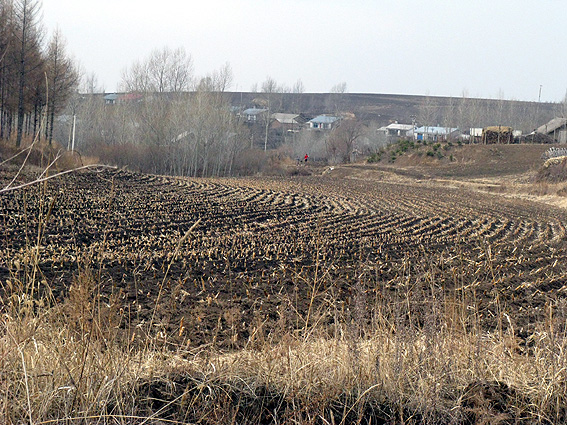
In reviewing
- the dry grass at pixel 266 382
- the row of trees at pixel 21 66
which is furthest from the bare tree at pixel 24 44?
the dry grass at pixel 266 382

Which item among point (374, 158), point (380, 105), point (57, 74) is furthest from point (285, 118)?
point (57, 74)

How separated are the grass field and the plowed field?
0.18ft

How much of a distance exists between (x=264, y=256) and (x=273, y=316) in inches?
140

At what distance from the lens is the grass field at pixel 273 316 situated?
3166mm

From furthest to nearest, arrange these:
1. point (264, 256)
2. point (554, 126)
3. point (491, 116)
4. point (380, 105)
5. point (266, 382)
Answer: point (380, 105)
point (491, 116)
point (554, 126)
point (264, 256)
point (266, 382)

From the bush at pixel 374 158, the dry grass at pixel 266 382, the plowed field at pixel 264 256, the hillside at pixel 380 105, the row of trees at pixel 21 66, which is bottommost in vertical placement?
the plowed field at pixel 264 256

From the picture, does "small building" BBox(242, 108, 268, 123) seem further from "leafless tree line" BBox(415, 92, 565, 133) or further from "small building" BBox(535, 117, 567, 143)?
"small building" BBox(535, 117, 567, 143)

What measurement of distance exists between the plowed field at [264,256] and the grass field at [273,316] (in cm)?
5

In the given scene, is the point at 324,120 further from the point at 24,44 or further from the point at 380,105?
the point at 24,44

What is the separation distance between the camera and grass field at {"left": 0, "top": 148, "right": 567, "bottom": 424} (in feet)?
10.4

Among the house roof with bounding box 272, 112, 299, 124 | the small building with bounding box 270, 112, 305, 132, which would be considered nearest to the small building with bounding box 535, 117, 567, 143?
the small building with bounding box 270, 112, 305, 132

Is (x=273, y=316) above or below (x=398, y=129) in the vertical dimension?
below

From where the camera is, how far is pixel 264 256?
10.1 meters

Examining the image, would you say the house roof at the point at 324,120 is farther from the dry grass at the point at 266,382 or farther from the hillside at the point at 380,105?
the dry grass at the point at 266,382
